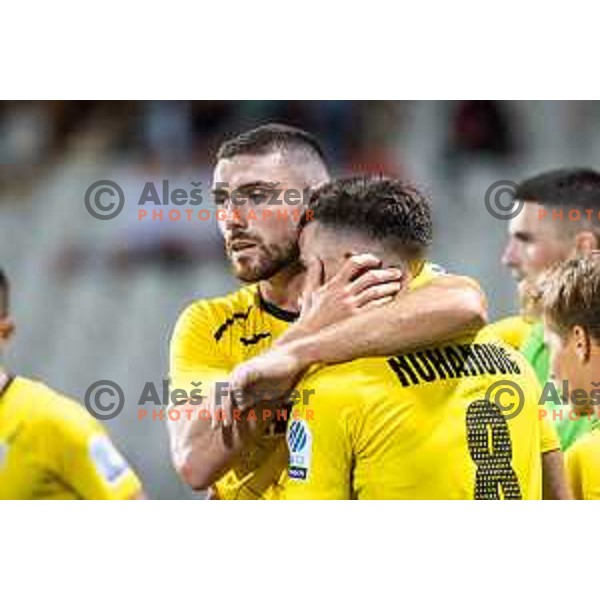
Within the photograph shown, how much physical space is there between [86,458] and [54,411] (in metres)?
0.11

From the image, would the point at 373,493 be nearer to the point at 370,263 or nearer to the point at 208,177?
the point at 370,263

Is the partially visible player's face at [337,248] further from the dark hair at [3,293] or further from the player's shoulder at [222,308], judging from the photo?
the dark hair at [3,293]

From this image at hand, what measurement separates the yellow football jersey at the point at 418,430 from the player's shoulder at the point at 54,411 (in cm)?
59

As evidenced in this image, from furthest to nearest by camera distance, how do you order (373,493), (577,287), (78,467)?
1. (78,467)
2. (577,287)
3. (373,493)

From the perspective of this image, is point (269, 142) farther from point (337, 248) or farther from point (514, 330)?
point (514, 330)

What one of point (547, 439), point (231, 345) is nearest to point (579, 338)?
point (547, 439)

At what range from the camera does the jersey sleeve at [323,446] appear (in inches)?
65.1

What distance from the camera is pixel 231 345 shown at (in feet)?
6.97

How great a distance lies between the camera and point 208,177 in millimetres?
2203

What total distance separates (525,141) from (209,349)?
0.76 meters

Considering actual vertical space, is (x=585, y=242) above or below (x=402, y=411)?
above

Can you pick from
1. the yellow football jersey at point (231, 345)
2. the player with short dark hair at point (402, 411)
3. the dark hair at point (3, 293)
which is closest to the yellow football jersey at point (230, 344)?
the yellow football jersey at point (231, 345)
